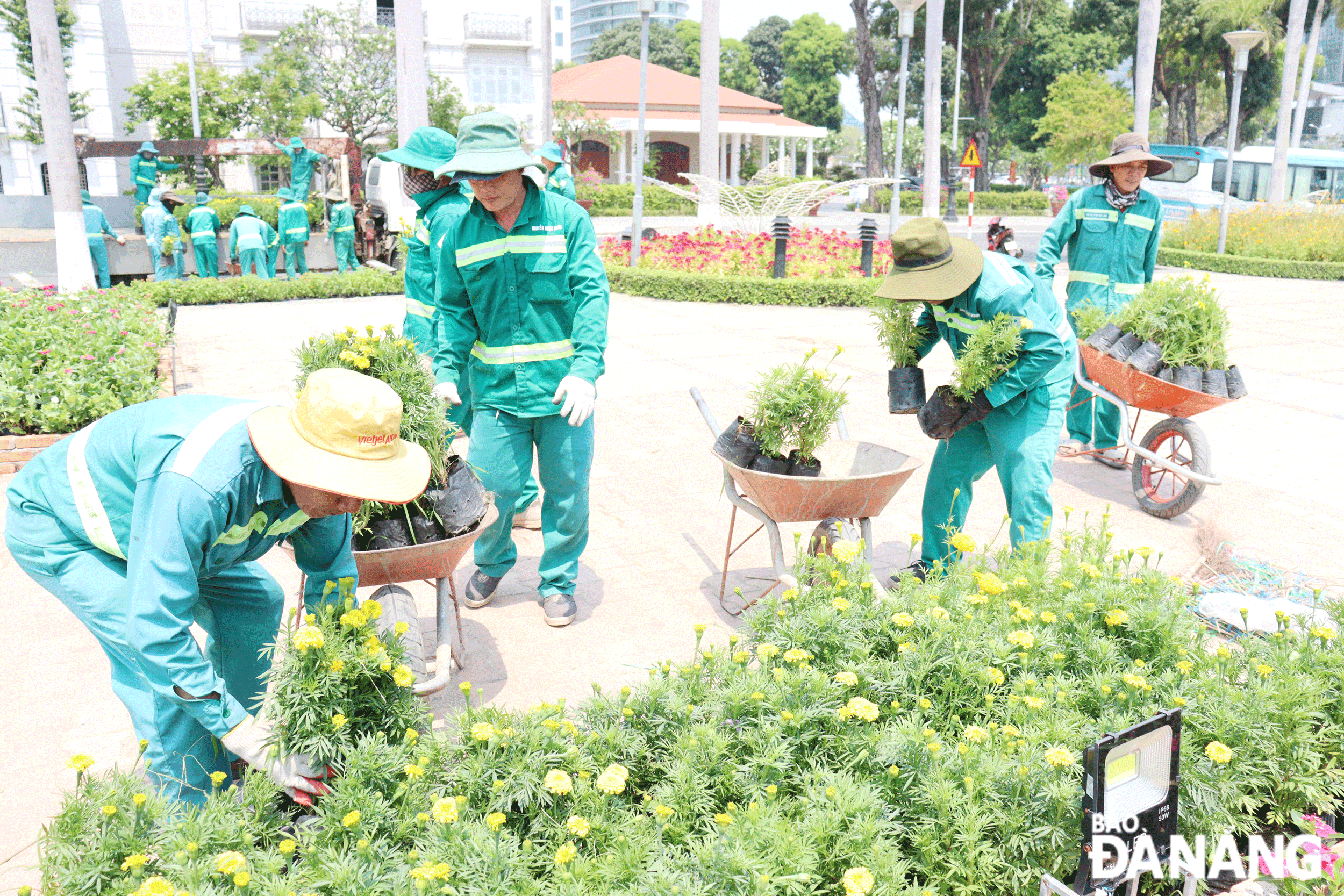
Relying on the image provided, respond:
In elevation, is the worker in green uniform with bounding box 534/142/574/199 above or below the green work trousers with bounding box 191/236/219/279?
above

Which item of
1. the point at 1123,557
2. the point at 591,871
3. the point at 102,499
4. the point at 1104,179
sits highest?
the point at 1104,179

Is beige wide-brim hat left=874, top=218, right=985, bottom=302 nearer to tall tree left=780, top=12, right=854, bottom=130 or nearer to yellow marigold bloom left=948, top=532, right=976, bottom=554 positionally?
yellow marigold bloom left=948, top=532, right=976, bottom=554

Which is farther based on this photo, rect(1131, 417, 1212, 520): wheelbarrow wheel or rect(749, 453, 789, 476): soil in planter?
rect(1131, 417, 1212, 520): wheelbarrow wheel

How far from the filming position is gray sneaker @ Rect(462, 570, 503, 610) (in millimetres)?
4363

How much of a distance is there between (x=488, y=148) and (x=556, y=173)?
135 inches

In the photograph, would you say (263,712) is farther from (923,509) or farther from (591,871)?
(923,509)

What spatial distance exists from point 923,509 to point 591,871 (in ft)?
8.93

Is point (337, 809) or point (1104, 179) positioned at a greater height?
point (1104, 179)

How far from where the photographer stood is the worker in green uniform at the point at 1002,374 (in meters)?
3.87

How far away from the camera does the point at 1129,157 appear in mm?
6055

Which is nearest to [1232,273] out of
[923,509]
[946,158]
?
[923,509]

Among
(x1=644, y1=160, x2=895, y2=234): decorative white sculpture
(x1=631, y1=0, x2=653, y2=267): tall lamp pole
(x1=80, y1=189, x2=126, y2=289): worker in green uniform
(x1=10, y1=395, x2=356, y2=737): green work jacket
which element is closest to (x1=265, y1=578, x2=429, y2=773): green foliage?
(x1=10, y1=395, x2=356, y2=737): green work jacket

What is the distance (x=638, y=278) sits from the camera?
1422cm

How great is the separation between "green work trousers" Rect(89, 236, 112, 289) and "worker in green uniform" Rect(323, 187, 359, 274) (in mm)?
3063
